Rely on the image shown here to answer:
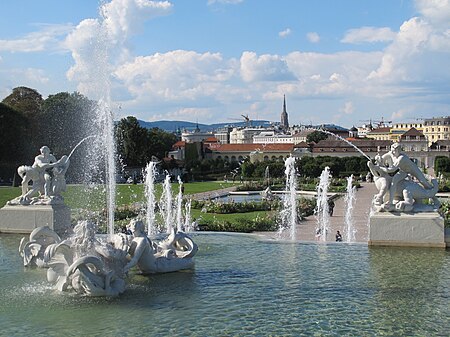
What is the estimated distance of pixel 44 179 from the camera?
17.0m

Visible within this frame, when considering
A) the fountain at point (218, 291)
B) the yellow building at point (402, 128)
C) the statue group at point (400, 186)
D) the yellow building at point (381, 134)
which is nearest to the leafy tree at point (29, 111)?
the fountain at point (218, 291)

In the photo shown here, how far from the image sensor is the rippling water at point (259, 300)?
331 inches

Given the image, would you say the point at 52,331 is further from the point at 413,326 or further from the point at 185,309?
the point at 413,326

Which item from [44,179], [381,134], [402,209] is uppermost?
[381,134]

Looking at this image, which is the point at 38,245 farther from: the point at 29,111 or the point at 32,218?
the point at 29,111

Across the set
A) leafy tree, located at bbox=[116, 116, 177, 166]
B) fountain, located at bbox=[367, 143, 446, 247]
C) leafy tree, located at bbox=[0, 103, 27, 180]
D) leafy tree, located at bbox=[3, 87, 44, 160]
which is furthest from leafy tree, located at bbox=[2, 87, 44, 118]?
fountain, located at bbox=[367, 143, 446, 247]

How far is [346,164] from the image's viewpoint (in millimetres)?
70375

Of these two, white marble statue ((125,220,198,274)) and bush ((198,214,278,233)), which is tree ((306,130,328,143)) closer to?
bush ((198,214,278,233))

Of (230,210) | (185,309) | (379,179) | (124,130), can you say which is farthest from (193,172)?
(185,309)

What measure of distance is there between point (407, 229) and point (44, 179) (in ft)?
32.2

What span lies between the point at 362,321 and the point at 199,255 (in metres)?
5.57

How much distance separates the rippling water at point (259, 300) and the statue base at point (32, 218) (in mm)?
3590

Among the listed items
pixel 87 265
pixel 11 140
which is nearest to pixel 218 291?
pixel 87 265

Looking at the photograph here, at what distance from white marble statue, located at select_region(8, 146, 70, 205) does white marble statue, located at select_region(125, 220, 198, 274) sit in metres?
5.95
